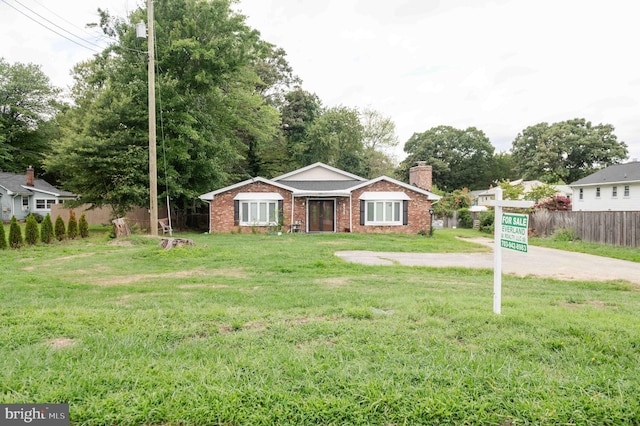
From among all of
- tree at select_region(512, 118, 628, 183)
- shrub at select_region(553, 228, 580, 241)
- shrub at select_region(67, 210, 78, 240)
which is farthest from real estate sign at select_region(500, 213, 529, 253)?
tree at select_region(512, 118, 628, 183)

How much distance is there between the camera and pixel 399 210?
65.3 feet

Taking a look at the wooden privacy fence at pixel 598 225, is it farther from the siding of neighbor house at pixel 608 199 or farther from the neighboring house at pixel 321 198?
the siding of neighbor house at pixel 608 199

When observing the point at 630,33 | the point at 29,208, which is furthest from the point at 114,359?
the point at 29,208

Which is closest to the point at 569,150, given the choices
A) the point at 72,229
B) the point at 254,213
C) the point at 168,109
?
the point at 254,213

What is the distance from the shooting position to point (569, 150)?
150ft

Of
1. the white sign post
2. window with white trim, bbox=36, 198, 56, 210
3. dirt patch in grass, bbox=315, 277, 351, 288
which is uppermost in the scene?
window with white trim, bbox=36, 198, 56, 210

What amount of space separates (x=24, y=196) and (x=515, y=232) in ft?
119

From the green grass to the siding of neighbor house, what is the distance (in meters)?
26.2

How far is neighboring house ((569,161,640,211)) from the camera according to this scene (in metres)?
26.4

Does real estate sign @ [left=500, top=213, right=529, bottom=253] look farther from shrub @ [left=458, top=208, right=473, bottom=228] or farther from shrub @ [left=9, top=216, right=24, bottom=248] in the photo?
shrub @ [left=458, top=208, right=473, bottom=228]

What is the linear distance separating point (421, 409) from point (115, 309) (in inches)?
157

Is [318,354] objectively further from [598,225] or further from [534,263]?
[598,225]

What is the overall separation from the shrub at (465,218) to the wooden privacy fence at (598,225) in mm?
9104

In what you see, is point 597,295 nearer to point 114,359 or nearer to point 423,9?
point 114,359
